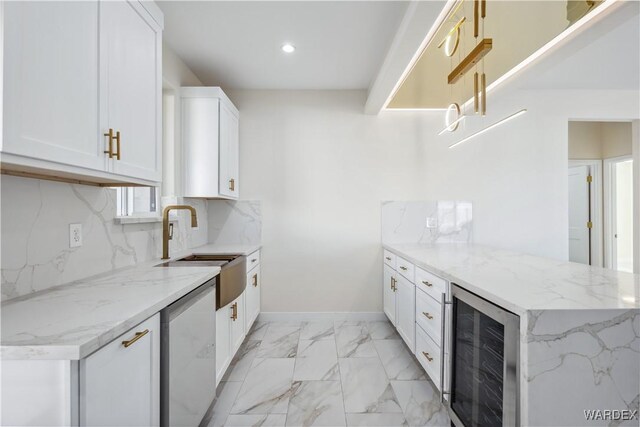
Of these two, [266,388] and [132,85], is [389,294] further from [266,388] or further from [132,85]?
[132,85]

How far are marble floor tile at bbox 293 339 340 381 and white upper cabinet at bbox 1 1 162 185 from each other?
177cm

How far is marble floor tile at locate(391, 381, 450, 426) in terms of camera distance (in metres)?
1.86

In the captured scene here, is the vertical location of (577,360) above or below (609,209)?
below

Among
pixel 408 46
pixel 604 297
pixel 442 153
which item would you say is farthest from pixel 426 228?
pixel 604 297

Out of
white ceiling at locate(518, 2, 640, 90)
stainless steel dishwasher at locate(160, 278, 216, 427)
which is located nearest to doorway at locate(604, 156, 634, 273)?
white ceiling at locate(518, 2, 640, 90)

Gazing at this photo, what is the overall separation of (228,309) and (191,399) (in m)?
0.76

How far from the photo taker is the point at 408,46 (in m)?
2.11

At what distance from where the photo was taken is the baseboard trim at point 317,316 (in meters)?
3.48

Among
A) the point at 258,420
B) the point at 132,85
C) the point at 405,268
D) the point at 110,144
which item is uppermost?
the point at 132,85

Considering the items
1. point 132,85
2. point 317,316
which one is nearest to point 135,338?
point 132,85

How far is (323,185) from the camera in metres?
3.49

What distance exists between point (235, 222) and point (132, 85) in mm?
2124

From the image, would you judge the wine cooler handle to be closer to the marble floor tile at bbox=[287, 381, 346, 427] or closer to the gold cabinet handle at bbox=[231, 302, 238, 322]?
the marble floor tile at bbox=[287, 381, 346, 427]

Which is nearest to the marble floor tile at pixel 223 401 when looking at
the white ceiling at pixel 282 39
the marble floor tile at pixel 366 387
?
the marble floor tile at pixel 366 387
